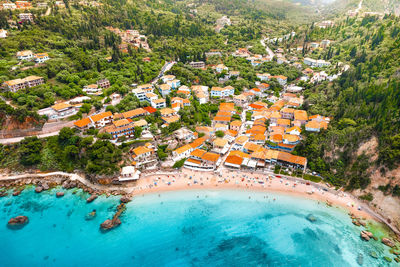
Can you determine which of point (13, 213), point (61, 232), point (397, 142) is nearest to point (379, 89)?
point (397, 142)

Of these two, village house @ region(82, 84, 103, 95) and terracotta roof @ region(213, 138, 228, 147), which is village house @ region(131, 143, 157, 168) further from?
village house @ region(82, 84, 103, 95)

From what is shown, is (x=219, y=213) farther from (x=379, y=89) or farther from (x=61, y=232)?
(x=379, y=89)

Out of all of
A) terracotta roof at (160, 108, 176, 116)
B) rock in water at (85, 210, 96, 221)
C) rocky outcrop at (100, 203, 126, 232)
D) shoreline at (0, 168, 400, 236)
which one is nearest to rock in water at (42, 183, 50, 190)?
shoreline at (0, 168, 400, 236)

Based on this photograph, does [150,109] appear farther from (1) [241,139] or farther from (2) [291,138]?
(2) [291,138]

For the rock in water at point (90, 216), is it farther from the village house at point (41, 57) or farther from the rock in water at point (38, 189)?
the village house at point (41, 57)

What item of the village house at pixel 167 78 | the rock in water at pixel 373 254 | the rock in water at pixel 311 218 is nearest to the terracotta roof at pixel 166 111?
the village house at pixel 167 78

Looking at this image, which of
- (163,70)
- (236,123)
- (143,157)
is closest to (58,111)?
(143,157)
